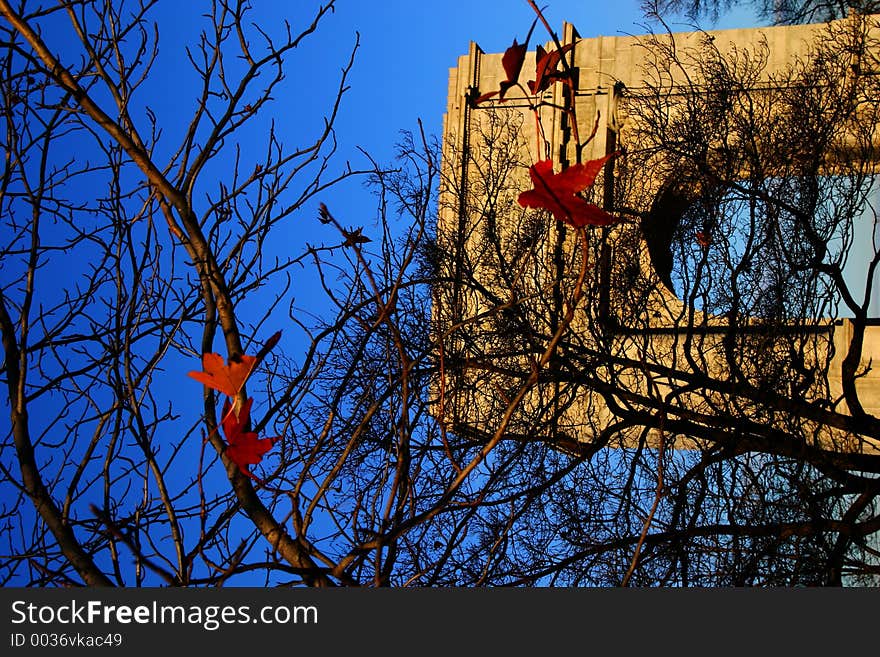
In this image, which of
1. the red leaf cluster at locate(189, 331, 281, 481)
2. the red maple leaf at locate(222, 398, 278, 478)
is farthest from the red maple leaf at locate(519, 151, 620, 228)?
the red maple leaf at locate(222, 398, 278, 478)

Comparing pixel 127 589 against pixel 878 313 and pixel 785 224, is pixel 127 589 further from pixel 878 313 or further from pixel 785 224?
pixel 878 313

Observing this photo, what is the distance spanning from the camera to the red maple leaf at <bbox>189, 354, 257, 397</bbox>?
2.66 metres

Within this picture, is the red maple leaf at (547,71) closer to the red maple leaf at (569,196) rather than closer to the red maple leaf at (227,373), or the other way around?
the red maple leaf at (569,196)

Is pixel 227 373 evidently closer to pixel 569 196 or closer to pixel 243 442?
pixel 243 442

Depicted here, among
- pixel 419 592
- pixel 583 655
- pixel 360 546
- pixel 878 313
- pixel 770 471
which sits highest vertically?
pixel 878 313

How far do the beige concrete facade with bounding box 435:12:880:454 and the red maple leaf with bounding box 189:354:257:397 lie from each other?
7.49 m

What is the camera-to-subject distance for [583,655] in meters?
2.57

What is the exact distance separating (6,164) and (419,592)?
2.69m

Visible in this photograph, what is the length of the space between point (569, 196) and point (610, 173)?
1089cm

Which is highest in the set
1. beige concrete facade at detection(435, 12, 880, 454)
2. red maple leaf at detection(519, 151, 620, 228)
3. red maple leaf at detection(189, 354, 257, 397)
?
beige concrete facade at detection(435, 12, 880, 454)

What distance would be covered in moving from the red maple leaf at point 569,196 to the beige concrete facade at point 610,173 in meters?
7.63

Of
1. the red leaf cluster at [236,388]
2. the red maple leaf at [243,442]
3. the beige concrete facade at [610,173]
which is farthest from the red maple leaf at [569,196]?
the beige concrete facade at [610,173]

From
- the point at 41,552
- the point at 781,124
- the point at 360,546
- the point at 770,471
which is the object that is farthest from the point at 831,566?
the point at 41,552

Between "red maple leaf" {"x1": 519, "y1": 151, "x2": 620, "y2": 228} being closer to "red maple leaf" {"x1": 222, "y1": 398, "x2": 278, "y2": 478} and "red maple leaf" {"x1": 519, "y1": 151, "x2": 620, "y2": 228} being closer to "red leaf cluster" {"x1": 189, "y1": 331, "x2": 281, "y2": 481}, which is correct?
"red leaf cluster" {"x1": 189, "y1": 331, "x2": 281, "y2": 481}
